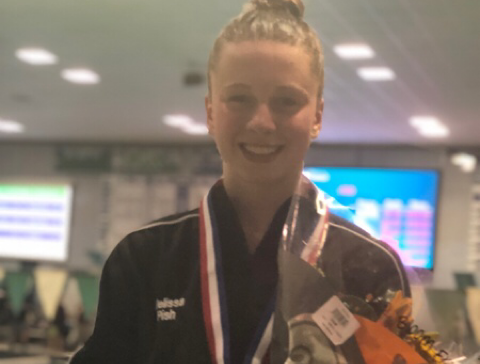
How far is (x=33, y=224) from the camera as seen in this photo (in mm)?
8250

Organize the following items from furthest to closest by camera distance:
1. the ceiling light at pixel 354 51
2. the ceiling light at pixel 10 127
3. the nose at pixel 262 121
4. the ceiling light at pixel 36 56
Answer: the ceiling light at pixel 10 127 → the ceiling light at pixel 36 56 → the ceiling light at pixel 354 51 → the nose at pixel 262 121

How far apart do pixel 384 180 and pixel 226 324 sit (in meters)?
4.93

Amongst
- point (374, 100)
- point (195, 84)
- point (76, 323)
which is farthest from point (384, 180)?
point (76, 323)

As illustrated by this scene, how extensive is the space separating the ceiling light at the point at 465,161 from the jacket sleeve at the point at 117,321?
751cm

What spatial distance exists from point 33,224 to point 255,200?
791 cm

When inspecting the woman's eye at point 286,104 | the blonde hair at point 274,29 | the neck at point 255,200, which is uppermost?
the blonde hair at point 274,29

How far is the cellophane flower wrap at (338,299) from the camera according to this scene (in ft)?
2.06

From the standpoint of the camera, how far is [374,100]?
5.60m

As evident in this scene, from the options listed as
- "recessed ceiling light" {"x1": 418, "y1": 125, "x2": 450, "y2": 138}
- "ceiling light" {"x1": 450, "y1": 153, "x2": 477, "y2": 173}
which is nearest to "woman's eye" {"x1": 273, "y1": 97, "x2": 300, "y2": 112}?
"recessed ceiling light" {"x1": 418, "y1": 125, "x2": 450, "y2": 138}

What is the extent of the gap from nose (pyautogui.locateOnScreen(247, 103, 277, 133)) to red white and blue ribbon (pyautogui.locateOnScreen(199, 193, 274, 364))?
163mm

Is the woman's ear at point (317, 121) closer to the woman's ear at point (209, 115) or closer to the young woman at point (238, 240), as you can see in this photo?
the young woman at point (238, 240)

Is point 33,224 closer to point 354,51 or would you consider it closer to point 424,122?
point 424,122

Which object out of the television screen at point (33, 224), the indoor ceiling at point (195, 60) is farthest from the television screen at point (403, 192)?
the television screen at point (33, 224)

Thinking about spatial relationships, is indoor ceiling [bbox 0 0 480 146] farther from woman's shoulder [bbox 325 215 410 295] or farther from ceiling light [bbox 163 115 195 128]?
woman's shoulder [bbox 325 215 410 295]
